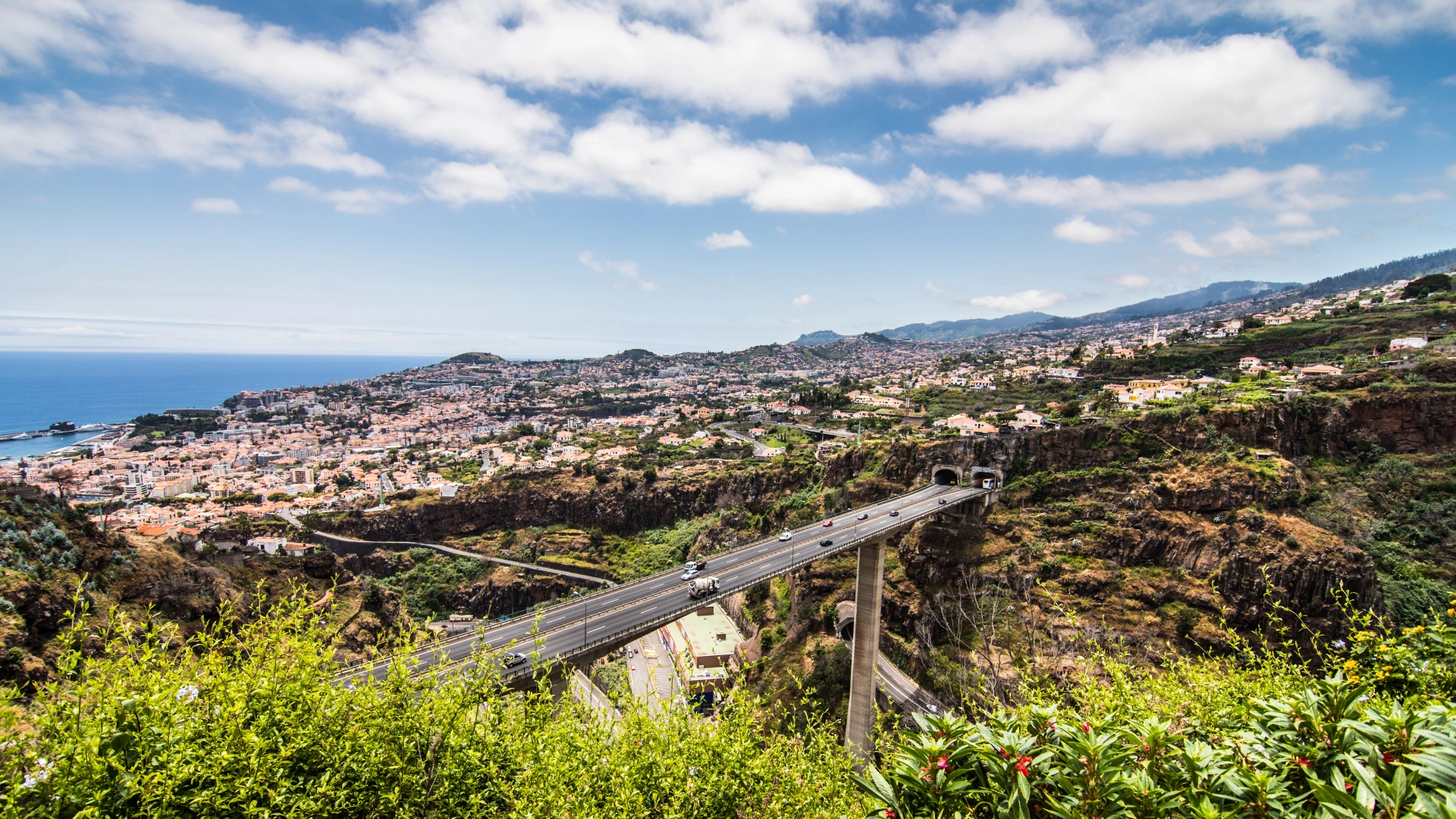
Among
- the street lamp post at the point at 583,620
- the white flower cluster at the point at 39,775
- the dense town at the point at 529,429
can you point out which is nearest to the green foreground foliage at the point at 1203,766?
the white flower cluster at the point at 39,775

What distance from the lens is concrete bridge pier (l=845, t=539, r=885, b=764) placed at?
25844 millimetres

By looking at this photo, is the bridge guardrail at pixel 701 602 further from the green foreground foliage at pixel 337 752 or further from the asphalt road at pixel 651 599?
the green foreground foliage at pixel 337 752

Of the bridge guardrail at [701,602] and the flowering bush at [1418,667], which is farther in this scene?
the bridge guardrail at [701,602]

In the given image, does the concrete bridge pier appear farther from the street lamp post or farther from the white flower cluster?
the white flower cluster

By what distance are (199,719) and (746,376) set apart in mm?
184519

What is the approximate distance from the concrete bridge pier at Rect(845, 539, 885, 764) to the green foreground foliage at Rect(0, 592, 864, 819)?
2041 centimetres

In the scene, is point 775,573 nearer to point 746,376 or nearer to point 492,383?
point 746,376

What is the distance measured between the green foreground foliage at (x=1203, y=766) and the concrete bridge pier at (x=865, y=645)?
22075 mm

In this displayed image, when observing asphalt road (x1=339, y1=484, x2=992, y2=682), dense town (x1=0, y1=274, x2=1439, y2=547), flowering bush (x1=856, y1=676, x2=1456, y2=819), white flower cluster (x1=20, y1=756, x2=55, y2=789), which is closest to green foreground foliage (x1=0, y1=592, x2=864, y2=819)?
white flower cluster (x1=20, y1=756, x2=55, y2=789)

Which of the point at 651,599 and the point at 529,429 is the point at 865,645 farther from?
the point at 529,429

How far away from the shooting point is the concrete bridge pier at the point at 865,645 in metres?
25.8

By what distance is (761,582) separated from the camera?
24.6 meters

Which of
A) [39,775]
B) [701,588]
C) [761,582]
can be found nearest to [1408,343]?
[761,582]

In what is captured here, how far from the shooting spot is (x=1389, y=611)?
24.8m
